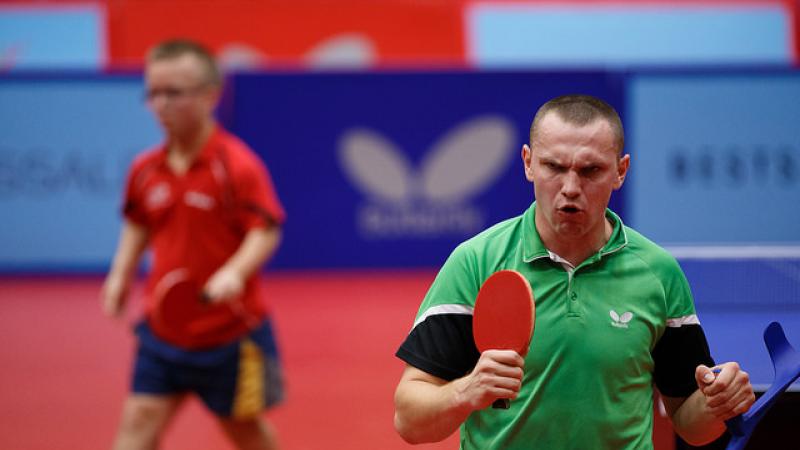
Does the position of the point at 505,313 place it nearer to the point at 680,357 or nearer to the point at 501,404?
the point at 501,404

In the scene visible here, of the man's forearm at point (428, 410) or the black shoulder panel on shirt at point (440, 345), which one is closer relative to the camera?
the man's forearm at point (428, 410)

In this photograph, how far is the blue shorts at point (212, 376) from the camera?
13.4 feet

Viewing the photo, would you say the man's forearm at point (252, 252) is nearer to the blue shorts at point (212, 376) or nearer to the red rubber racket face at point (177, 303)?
the red rubber racket face at point (177, 303)

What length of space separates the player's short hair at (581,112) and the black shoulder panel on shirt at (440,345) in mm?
439

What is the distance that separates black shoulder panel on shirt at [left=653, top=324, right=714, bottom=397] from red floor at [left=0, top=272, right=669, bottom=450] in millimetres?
2065

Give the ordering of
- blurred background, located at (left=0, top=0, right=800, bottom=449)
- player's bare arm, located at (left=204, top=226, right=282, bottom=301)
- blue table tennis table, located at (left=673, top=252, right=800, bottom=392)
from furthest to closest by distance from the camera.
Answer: blurred background, located at (left=0, top=0, right=800, bottom=449), player's bare arm, located at (left=204, top=226, right=282, bottom=301), blue table tennis table, located at (left=673, top=252, right=800, bottom=392)

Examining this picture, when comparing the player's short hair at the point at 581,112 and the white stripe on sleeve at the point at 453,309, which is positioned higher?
the player's short hair at the point at 581,112

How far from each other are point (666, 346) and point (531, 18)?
475 inches

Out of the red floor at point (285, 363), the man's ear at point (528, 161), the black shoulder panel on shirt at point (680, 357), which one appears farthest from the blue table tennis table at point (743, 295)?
the red floor at point (285, 363)

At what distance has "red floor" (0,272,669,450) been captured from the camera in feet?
18.1

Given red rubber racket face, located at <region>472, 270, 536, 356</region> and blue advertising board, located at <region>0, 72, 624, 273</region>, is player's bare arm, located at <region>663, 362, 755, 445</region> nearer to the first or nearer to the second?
red rubber racket face, located at <region>472, 270, 536, 356</region>

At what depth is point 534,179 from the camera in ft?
7.94

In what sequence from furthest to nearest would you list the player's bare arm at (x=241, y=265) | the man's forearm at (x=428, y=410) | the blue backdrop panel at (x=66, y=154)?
the blue backdrop panel at (x=66, y=154)
the player's bare arm at (x=241, y=265)
the man's forearm at (x=428, y=410)

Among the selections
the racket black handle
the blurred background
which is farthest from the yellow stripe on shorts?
the blurred background
